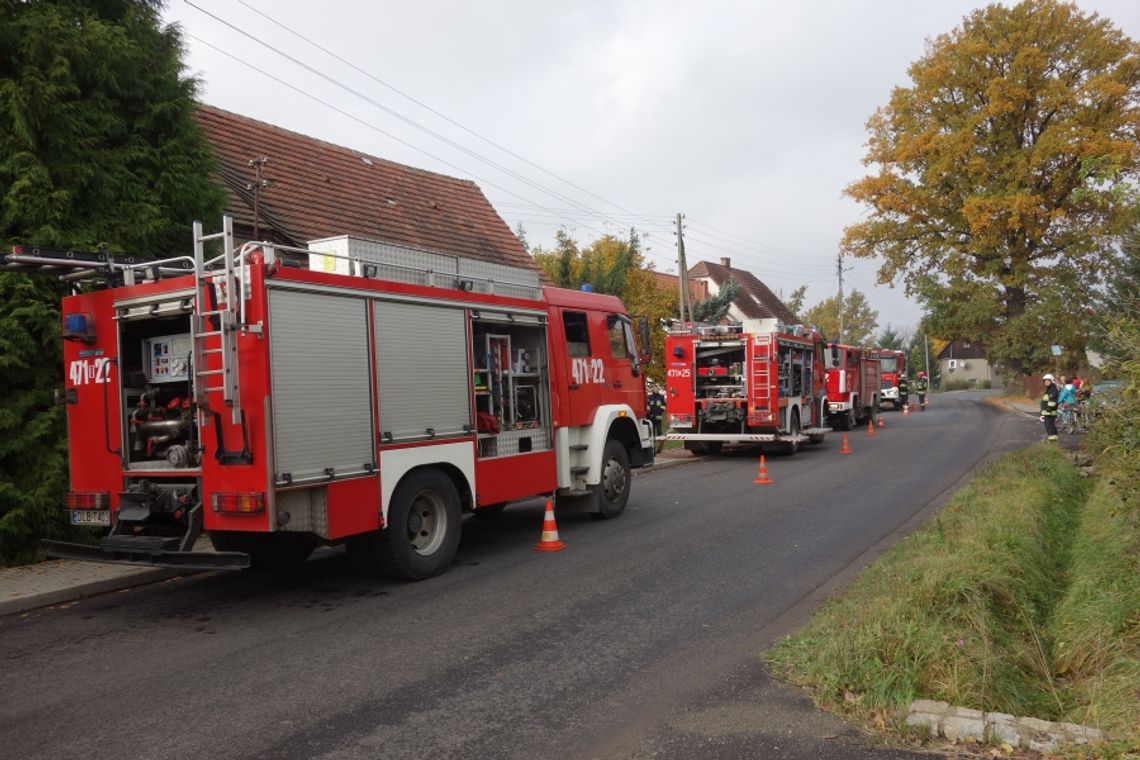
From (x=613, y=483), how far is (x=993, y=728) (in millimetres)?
6930

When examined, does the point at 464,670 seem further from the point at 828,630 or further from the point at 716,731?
the point at 828,630

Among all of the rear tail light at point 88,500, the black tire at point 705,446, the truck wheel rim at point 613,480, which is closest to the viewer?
the rear tail light at point 88,500

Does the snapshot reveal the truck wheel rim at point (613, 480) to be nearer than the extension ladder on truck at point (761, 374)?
Yes

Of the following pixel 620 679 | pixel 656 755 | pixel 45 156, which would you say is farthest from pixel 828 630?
pixel 45 156

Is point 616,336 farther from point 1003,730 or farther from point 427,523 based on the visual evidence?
point 1003,730

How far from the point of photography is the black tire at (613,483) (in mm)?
10320

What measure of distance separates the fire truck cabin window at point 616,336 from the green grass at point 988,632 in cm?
459

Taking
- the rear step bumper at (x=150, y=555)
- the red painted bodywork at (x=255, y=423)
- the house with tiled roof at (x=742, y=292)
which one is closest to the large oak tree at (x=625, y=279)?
the red painted bodywork at (x=255, y=423)

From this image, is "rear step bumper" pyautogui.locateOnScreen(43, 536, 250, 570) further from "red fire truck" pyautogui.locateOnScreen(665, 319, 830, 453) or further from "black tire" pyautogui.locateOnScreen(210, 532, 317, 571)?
"red fire truck" pyautogui.locateOnScreen(665, 319, 830, 453)

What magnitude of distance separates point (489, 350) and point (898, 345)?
8774 centimetres

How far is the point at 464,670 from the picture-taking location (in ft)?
16.6

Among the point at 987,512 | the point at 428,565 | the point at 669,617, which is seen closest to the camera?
the point at 669,617

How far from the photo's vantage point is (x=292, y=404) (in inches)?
246

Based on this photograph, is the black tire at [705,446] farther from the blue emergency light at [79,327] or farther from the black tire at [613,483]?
the blue emergency light at [79,327]
